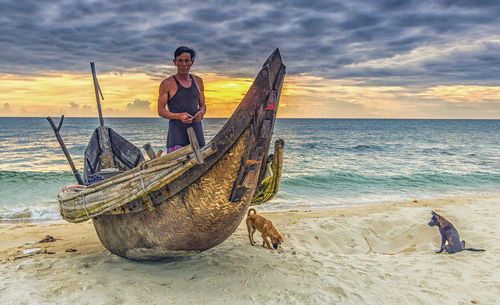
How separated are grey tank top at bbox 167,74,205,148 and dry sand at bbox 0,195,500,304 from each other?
155 cm

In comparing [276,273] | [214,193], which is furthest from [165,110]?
[276,273]

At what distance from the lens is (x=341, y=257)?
17.6 feet

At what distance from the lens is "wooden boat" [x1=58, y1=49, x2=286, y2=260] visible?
3.37 metres

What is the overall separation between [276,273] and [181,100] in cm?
231

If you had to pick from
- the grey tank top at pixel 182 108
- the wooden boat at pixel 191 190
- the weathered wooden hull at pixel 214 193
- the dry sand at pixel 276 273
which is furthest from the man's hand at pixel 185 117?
the dry sand at pixel 276 273

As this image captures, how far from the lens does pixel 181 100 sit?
4090 millimetres

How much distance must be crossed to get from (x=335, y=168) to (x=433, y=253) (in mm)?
13423

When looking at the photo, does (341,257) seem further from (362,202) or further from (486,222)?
(362,202)

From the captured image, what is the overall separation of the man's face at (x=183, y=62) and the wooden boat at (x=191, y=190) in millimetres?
992

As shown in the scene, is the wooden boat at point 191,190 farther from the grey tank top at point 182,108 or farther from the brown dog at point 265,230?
the brown dog at point 265,230

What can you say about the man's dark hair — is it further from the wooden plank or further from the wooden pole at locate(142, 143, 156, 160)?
the wooden plank

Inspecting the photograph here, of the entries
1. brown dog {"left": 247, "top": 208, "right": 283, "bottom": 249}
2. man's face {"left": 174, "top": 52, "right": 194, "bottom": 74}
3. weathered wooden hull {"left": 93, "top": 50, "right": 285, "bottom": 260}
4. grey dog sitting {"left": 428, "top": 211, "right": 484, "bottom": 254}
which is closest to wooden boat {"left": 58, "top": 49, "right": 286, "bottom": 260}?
weathered wooden hull {"left": 93, "top": 50, "right": 285, "bottom": 260}

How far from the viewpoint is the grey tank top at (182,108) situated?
4.07m

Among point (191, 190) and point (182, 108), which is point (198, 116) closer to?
point (182, 108)
